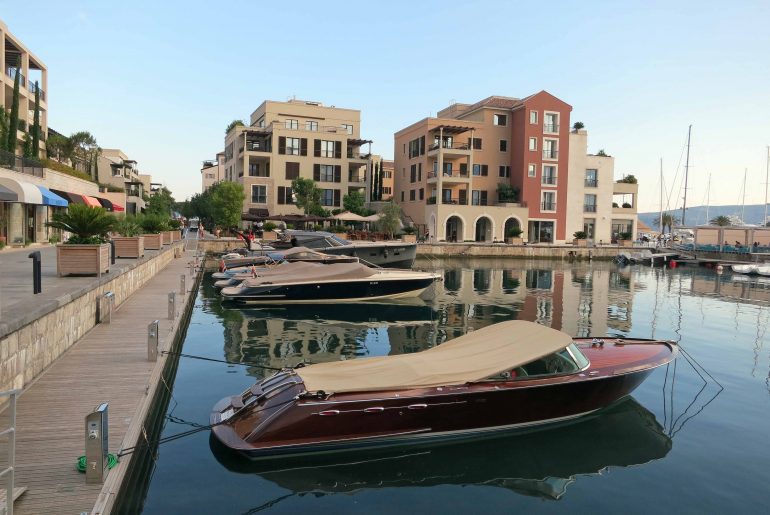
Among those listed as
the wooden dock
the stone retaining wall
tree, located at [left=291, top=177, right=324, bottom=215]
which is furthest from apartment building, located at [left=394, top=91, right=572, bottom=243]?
the wooden dock

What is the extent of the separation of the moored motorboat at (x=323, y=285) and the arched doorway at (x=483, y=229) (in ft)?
131

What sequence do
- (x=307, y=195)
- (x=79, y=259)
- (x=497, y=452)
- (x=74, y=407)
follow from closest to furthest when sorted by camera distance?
(x=74, y=407) < (x=497, y=452) < (x=79, y=259) < (x=307, y=195)

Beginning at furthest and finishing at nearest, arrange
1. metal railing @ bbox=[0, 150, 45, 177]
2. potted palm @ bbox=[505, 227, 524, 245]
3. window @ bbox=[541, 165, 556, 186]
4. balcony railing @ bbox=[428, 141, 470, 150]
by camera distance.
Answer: window @ bbox=[541, 165, 556, 186] → balcony railing @ bbox=[428, 141, 470, 150] → potted palm @ bbox=[505, 227, 524, 245] → metal railing @ bbox=[0, 150, 45, 177]

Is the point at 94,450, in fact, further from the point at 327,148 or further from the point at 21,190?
the point at 327,148

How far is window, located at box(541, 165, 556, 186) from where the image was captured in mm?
64375

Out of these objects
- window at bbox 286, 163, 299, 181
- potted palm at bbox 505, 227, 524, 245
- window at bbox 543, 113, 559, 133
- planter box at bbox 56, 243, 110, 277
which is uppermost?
window at bbox 543, 113, 559, 133

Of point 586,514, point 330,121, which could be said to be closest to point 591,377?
point 586,514

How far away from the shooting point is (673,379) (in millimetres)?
13609

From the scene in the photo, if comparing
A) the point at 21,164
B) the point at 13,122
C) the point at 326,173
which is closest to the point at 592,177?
the point at 326,173

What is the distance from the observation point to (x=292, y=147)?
63938 millimetres

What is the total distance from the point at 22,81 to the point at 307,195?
2610cm

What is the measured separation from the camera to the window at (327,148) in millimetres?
65375

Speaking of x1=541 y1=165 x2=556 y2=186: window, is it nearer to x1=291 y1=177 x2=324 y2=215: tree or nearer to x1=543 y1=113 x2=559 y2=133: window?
x1=543 y1=113 x2=559 y2=133: window

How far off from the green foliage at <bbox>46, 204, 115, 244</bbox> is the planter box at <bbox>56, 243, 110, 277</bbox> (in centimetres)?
95
